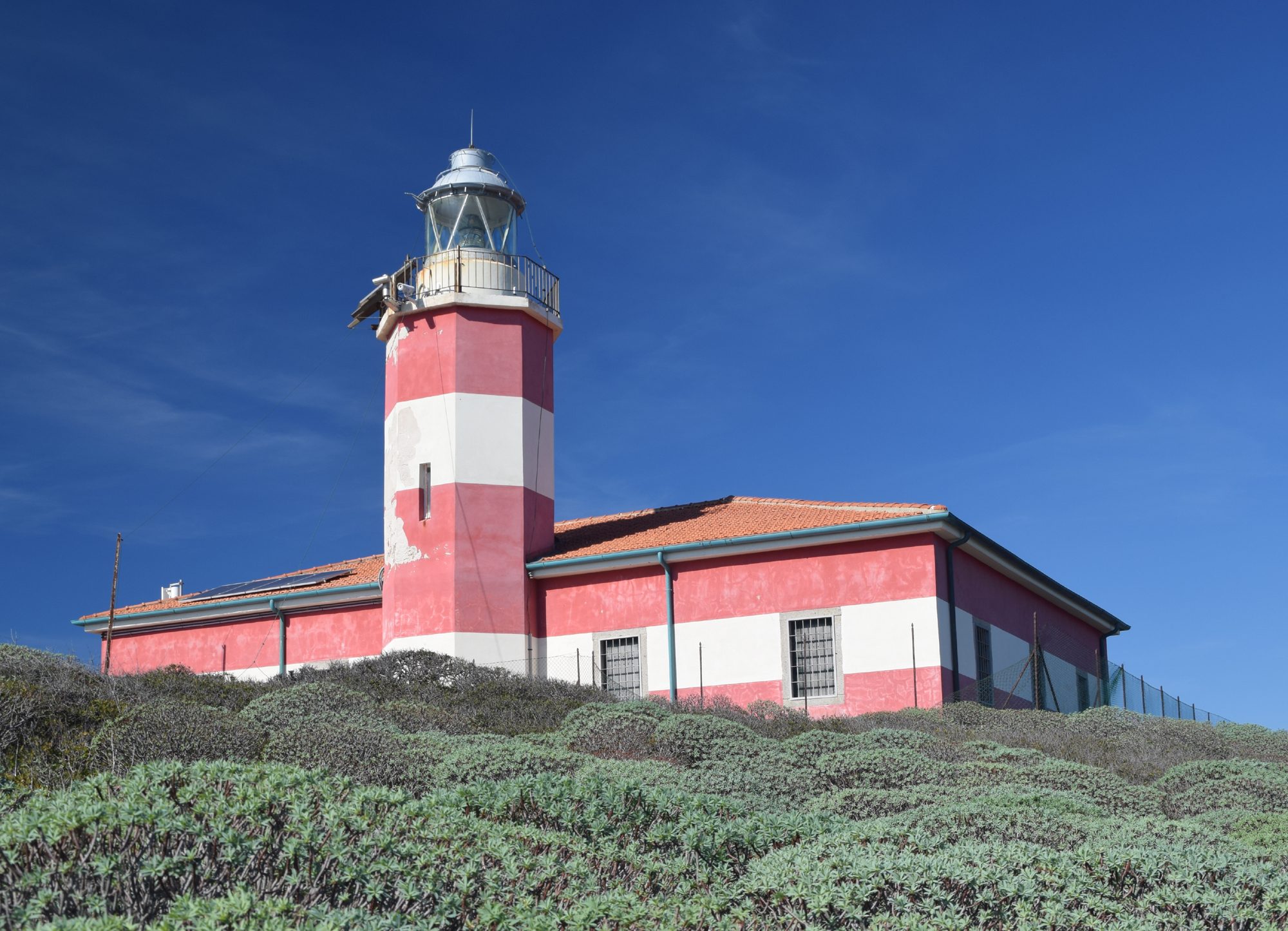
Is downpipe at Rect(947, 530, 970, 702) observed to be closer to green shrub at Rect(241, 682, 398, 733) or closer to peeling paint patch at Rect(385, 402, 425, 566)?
peeling paint patch at Rect(385, 402, 425, 566)

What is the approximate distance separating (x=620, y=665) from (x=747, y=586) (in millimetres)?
2633

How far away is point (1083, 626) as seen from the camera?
2694 cm

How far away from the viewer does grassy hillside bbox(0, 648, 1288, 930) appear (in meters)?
5.14

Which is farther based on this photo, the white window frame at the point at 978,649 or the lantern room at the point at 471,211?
the lantern room at the point at 471,211

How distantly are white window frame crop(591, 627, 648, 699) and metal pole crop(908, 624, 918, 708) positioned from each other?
4.35m

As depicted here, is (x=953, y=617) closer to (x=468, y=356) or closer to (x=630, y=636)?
(x=630, y=636)

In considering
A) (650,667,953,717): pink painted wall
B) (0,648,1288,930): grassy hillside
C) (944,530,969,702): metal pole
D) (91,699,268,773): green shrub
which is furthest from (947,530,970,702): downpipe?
(91,699,268,773): green shrub

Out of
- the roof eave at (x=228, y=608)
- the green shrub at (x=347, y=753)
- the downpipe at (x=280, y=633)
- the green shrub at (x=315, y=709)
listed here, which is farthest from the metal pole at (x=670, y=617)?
Answer: the green shrub at (x=347, y=753)

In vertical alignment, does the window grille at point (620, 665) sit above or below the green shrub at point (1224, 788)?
above

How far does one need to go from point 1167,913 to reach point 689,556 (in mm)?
14162

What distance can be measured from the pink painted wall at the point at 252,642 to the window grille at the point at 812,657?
793cm

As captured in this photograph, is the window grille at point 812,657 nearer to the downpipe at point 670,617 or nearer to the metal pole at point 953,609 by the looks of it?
the metal pole at point 953,609

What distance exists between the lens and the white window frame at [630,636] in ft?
66.7

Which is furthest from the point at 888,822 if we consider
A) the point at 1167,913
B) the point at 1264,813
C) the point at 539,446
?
the point at 539,446
